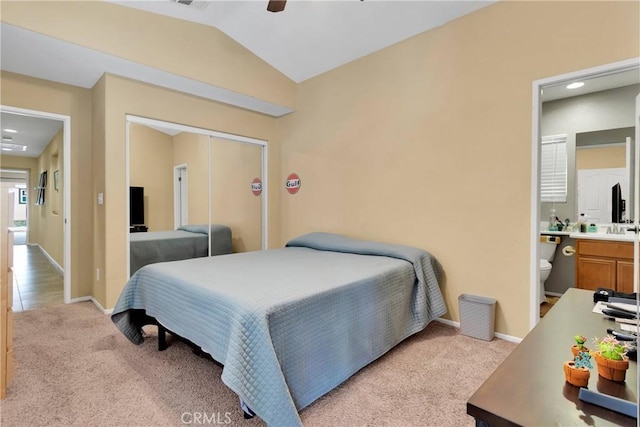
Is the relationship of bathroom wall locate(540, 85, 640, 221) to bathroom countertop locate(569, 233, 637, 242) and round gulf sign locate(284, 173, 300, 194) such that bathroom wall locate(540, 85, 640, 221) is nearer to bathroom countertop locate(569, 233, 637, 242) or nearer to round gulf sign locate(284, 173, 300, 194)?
bathroom countertop locate(569, 233, 637, 242)

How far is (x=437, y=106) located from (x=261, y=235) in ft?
9.45

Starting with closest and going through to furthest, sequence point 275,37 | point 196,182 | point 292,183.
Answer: point 275,37
point 196,182
point 292,183

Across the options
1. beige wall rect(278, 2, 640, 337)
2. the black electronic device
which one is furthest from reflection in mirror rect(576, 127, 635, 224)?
the black electronic device

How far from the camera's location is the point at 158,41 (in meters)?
2.97

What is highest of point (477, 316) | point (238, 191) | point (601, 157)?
point (601, 157)

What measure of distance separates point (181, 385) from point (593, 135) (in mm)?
4742

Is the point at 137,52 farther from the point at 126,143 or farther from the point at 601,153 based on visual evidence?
the point at 601,153

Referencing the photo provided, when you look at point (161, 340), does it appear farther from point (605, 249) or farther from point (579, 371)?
point (605, 249)

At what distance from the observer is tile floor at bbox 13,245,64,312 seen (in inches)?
135

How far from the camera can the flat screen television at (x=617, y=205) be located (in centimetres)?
325

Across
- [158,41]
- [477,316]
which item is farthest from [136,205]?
[477,316]

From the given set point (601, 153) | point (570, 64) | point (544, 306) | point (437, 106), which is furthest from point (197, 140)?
point (601, 153)

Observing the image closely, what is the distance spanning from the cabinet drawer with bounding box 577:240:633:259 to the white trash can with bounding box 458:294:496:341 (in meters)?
1.36

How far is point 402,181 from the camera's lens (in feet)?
10.3
